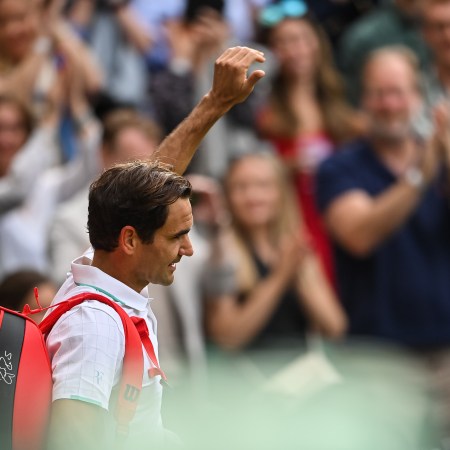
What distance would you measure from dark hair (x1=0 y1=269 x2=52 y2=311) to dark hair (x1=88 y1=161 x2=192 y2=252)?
96.8 inches

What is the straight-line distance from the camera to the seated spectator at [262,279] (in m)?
6.54

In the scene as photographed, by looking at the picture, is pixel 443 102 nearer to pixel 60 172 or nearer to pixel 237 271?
pixel 237 271

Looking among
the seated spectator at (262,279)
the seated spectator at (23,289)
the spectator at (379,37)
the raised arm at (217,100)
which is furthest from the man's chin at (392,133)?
the raised arm at (217,100)

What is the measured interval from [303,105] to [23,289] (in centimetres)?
314

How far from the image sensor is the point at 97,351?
2766 mm

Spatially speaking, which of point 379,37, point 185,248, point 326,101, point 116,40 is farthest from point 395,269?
point 185,248

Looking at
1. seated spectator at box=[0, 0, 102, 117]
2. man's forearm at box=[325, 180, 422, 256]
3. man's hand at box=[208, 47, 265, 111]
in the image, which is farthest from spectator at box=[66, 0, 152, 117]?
man's hand at box=[208, 47, 265, 111]

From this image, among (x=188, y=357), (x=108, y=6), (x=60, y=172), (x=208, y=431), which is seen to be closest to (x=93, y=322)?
(x=208, y=431)

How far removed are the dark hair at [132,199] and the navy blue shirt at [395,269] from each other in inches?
→ 139

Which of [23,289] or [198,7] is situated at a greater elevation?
[198,7]

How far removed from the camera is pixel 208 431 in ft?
7.73

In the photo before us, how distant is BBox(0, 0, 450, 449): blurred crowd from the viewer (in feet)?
20.8

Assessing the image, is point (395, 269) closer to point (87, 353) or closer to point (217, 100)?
point (217, 100)

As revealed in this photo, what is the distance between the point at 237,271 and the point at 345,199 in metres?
0.69
